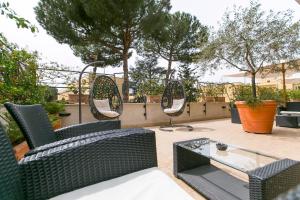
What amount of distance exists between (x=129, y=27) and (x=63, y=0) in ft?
8.20

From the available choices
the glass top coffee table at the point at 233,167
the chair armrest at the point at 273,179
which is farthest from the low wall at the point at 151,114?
the chair armrest at the point at 273,179

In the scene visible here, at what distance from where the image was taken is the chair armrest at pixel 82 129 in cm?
173

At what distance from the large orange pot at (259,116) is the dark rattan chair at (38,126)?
3.21 meters

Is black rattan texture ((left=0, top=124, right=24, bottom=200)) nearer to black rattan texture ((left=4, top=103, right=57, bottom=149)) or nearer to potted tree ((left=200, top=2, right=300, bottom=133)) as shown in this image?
black rattan texture ((left=4, top=103, right=57, bottom=149))

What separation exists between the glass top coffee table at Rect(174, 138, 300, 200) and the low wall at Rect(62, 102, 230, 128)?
142 inches

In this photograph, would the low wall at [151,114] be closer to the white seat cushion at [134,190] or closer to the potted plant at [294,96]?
the potted plant at [294,96]

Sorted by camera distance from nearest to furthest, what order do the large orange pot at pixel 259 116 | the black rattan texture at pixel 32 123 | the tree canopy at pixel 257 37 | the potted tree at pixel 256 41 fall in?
the black rattan texture at pixel 32 123
the large orange pot at pixel 259 116
the potted tree at pixel 256 41
the tree canopy at pixel 257 37

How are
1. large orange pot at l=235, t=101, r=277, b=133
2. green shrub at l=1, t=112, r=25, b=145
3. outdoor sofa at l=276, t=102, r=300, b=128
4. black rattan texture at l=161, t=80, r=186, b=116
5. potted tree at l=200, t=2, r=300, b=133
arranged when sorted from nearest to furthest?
green shrub at l=1, t=112, r=25, b=145 → large orange pot at l=235, t=101, r=277, b=133 → potted tree at l=200, t=2, r=300, b=133 → outdoor sofa at l=276, t=102, r=300, b=128 → black rattan texture at l=161, t=80, r=186, b=116

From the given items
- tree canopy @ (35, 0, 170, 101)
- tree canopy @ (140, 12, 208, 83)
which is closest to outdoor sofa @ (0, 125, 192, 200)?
tree canopy @ (35, 0, 170, 101)

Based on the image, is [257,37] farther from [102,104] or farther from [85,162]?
[85,162]

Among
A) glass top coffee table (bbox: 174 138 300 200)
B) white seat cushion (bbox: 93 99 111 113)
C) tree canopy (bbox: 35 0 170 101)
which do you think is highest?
tree canopy (bbox: 35 0 170 101)

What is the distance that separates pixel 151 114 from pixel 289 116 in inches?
134

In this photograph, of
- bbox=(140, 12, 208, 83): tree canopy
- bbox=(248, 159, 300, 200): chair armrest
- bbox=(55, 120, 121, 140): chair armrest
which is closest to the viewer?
bbox=(248, 159, 300, 200): chair armrest

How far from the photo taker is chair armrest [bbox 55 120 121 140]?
1729mm
